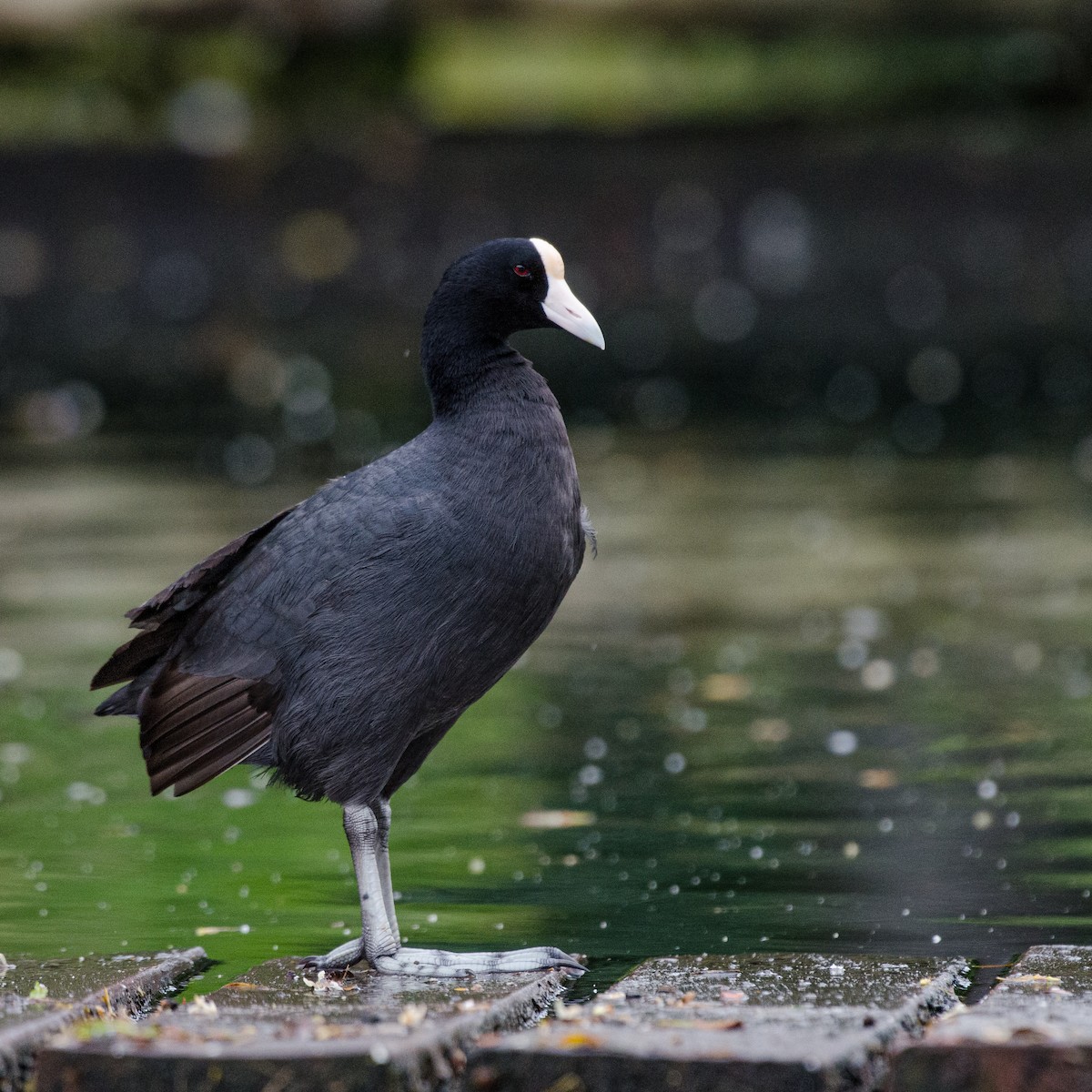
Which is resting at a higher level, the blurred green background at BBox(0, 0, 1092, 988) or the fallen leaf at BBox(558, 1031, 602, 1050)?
the blurred green background at BBox(0, 0, 1092, 988)

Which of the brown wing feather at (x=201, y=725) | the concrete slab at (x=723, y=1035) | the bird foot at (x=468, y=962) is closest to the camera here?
the concrete slab at (x=723, y=1035)

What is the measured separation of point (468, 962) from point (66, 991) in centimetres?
81

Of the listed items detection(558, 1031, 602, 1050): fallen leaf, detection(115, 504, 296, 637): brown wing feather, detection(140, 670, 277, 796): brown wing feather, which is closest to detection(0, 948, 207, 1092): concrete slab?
detection(140, 670, 277, 796): brown wing feather

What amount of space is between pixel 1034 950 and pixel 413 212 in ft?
88.3

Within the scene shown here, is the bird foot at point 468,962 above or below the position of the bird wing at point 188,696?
below

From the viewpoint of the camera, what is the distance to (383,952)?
4.47m

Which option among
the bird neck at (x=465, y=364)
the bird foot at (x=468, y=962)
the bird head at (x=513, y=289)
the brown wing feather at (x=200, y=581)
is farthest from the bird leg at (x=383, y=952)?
the bird head at (x=513, y=289)

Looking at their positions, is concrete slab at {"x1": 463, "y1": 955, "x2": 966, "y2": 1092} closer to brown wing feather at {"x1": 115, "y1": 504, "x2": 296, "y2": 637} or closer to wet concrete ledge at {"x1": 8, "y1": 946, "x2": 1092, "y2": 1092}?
wet concrete ledge at {"x1": 8, "y1": 946, "x2": 1092, "y2": 1092}

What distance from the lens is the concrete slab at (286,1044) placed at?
11.2 ft

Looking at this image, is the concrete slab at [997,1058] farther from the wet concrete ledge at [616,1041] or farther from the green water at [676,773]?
the green water at [676,773]

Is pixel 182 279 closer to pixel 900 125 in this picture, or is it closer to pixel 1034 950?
pixel 900 125

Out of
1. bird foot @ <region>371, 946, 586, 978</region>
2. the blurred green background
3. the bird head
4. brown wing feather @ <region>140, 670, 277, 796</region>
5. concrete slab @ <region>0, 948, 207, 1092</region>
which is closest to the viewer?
concrete slab @ <region>0, 948, 207, 1092</region>

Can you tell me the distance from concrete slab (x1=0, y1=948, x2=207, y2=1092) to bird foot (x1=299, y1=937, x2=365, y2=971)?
26 centimetres

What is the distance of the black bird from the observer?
14.6 feet
